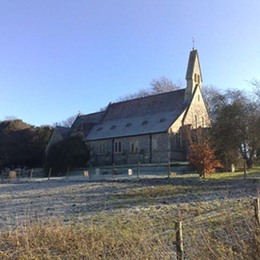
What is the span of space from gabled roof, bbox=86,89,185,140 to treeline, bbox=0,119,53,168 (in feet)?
27.4

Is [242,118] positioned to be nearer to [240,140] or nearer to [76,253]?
[240,140]

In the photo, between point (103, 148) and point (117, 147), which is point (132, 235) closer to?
point (117, 147)

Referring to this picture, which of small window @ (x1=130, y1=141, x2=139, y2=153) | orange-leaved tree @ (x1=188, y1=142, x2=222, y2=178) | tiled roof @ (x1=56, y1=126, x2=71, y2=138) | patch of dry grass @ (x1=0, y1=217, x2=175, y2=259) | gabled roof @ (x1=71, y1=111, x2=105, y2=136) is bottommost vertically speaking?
patch of dry grass @ (x1=0, y1=217, x2=175, y2=259)

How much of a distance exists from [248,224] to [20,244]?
417cm

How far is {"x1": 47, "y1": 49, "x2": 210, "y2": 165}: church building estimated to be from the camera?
42.9m

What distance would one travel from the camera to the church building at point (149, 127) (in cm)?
4288

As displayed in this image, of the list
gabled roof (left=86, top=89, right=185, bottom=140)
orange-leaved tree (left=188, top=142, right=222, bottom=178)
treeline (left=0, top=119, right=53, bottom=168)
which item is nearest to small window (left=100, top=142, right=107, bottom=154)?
gabled roof (left=86, top=89, right=185, bottom=140)

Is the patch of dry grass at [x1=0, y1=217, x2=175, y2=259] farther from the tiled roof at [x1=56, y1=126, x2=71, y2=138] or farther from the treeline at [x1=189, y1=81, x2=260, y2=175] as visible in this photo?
the tiled roof at [x1=56, y1=126, x2=71, y2=138]

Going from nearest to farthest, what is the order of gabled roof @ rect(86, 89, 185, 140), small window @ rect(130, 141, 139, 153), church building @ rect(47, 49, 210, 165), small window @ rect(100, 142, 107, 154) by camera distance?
1. church building @ rect(47, 49, 210, 165)
2. gabled roof @ rect(86, 89, 185, 140)
3. small window @ rect(130, 141, 139, 153)
4. small window @ rect(100, 142, 107, 154)

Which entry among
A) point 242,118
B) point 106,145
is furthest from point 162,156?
point 242,118

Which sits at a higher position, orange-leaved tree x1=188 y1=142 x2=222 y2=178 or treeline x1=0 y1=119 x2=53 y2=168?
treeline x1=0 y1=119 x2=53 y2=168

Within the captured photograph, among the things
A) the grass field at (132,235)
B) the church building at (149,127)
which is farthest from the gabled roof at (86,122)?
the grass field at (132,235)

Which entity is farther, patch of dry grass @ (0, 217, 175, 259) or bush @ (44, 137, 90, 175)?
bush @ (44, 137, 90, 175)

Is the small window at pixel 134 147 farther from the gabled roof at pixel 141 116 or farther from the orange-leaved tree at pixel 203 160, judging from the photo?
the orange-leaved tree at pixel 203 160
